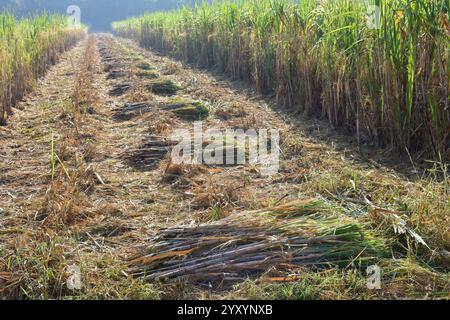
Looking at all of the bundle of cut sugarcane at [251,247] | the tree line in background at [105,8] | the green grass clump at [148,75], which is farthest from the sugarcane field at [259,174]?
the tree line in background at [105,8]

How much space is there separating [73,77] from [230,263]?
8.10m

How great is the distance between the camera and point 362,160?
12.3ft

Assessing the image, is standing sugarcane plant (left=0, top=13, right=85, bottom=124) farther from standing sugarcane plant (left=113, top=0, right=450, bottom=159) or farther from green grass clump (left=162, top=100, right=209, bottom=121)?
standing sugarcane plant (left=113, top=0, right=450, bottom=159)

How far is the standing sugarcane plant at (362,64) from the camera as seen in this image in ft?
11.1

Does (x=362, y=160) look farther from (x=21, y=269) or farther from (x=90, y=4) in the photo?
(x=90, y=4)

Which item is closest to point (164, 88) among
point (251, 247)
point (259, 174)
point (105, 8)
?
point (259, 174)

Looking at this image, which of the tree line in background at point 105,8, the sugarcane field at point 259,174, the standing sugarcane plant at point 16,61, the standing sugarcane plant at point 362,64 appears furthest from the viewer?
the tree line in background at point 105,8

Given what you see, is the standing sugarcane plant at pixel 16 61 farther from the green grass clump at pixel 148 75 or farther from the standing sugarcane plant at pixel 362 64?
the standing sugarcane plant at pixel 362 64

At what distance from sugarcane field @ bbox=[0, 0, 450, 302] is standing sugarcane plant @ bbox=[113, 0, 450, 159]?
0.06ft

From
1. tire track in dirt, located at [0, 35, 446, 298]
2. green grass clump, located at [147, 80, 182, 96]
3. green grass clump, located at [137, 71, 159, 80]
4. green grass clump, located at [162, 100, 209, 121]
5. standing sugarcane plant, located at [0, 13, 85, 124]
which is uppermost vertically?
standing sugarcane plant, located at [0, 13, 85, 124]

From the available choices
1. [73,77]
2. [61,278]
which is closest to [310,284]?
[61,278]

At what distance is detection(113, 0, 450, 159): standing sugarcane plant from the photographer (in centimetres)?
339

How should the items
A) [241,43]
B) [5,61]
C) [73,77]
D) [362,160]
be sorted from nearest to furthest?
[362,160]
[5,61]
[241,43]
[73,77]

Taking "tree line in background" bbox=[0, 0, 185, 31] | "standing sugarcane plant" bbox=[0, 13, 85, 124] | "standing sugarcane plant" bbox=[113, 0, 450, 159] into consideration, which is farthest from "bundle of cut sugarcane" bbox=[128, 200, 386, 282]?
"tree line in background" bbox=[0, 0, 185, 31]
